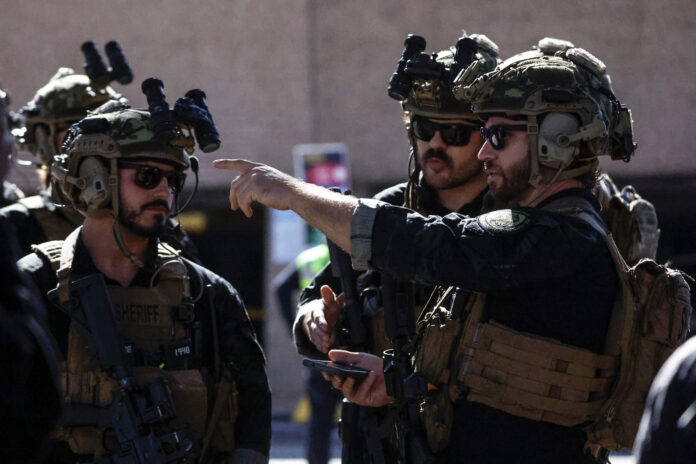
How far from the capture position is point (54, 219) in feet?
18.7

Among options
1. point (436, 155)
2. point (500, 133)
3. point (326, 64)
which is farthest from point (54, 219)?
point (326, 64)

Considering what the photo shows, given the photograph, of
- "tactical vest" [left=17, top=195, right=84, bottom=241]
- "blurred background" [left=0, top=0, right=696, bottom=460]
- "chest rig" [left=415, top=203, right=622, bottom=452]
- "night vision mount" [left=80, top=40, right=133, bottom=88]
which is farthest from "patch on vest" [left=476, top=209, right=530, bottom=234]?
"blurred background" [left=0, top=0, right=696, bottom=460]

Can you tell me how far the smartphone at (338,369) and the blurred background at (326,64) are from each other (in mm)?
9902

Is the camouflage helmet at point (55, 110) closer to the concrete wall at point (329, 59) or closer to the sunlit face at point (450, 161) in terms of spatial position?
the sunlit face at point (450, 161)

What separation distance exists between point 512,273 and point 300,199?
2.25ft

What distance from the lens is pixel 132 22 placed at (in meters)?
14.7

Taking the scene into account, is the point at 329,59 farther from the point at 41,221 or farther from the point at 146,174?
the point at 146,174

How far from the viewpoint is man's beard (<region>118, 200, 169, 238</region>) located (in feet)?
14.8

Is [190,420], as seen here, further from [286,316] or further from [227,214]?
[227,214]

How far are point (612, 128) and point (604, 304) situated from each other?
0.67m

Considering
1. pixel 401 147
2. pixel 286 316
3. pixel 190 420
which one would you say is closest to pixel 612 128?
pixel 190 420

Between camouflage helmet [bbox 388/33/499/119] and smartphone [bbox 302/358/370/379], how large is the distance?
1255mm

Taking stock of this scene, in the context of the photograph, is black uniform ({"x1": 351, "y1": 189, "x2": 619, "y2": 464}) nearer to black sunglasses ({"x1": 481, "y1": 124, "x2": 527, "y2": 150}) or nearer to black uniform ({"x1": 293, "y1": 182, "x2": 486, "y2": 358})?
black sunglasses ({"x1": 481, "y1": 124, "x2": 527, "y2": 150})

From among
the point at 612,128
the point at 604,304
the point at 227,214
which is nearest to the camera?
the point at 604,304
